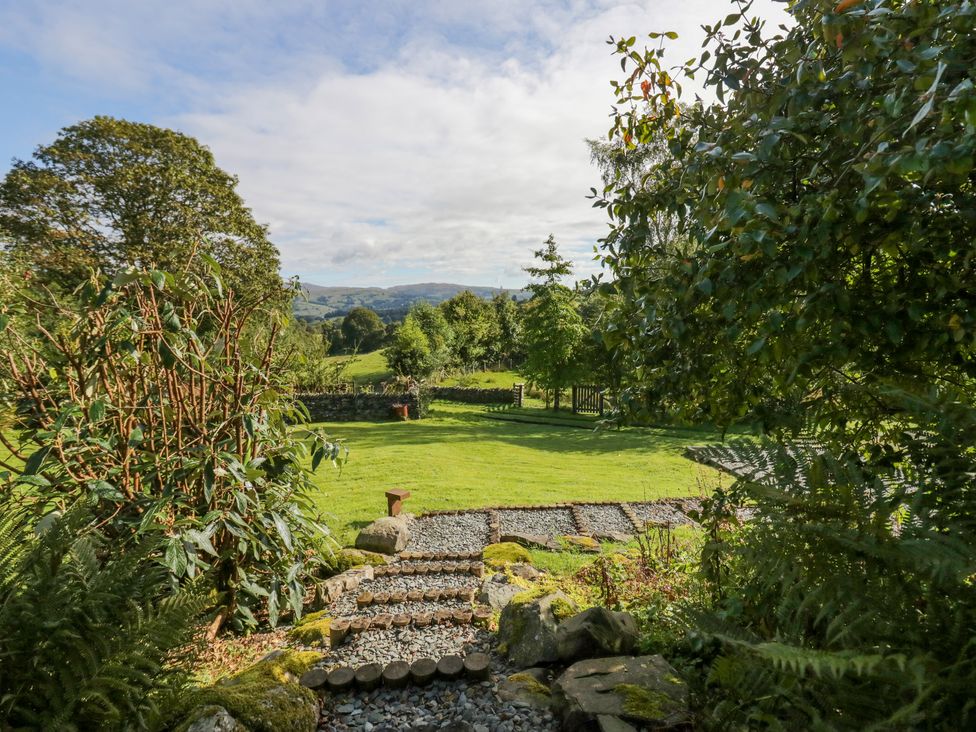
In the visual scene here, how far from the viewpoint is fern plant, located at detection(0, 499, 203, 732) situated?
4.66 feet

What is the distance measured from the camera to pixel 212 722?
180cm

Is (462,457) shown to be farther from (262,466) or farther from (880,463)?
(880,463)

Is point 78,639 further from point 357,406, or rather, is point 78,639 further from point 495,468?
point 357,406

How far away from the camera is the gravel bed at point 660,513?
6.32 meters

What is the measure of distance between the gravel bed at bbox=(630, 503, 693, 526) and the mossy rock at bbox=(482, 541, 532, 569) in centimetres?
205

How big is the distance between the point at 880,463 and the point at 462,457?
29.7 ft

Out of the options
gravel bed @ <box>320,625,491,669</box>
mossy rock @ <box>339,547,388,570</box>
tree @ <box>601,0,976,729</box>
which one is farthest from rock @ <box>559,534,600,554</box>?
tree @ <box>601,0,976,729</box>

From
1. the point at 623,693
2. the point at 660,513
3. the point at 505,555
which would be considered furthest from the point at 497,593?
the point at 660,513

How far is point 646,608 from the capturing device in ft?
10.7

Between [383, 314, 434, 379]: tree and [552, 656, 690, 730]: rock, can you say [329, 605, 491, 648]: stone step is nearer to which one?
[552, 656, 690, 730]: rock

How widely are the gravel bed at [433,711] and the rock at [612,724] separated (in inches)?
11.7

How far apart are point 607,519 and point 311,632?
4104 millimetres

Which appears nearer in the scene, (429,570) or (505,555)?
(429,570)

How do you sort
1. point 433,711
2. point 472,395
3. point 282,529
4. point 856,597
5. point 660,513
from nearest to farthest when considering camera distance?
point 856,597
point 433,711
point 282,529
point 660,513
point 472,395
